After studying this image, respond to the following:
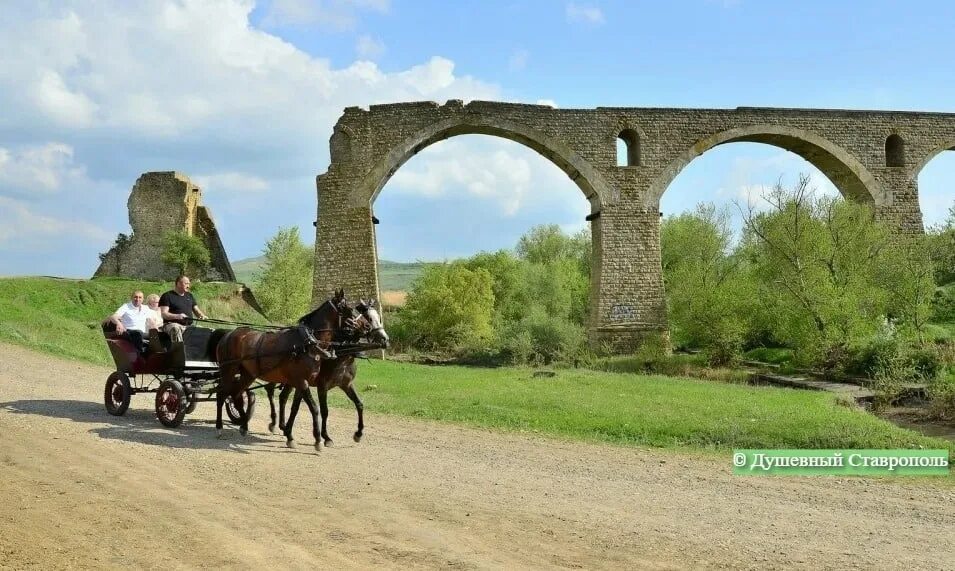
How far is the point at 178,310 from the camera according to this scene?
930 centimetres

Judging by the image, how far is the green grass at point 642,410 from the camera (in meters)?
9.66

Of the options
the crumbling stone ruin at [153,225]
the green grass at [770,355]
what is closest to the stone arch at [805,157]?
the green grass at [770,355]

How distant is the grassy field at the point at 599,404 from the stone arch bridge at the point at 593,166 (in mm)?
2459

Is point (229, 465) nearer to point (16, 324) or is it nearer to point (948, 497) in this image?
point (948, 497)

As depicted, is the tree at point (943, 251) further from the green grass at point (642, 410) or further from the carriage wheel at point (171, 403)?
the carriage wheel at point (171, 403)

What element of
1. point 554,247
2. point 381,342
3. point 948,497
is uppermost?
point 554,247

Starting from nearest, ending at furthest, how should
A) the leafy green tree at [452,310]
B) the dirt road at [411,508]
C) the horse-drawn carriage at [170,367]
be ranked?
the dirt road at [411,508] < the horse-drawn carriage at [170,367] < the leafy green tree at [452,310]

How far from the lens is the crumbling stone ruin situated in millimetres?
32344

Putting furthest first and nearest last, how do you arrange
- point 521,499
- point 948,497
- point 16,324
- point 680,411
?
point 16,324, point 680,411, point 948,497, point 521,499

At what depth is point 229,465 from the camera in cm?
696

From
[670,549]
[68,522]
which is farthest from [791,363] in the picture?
[68,522]

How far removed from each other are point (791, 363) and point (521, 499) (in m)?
16.4

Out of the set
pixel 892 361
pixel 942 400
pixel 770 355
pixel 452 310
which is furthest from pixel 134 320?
pixel 452 310

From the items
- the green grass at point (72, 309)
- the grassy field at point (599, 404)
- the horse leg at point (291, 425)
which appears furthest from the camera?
the green grass at point (72, 309)
